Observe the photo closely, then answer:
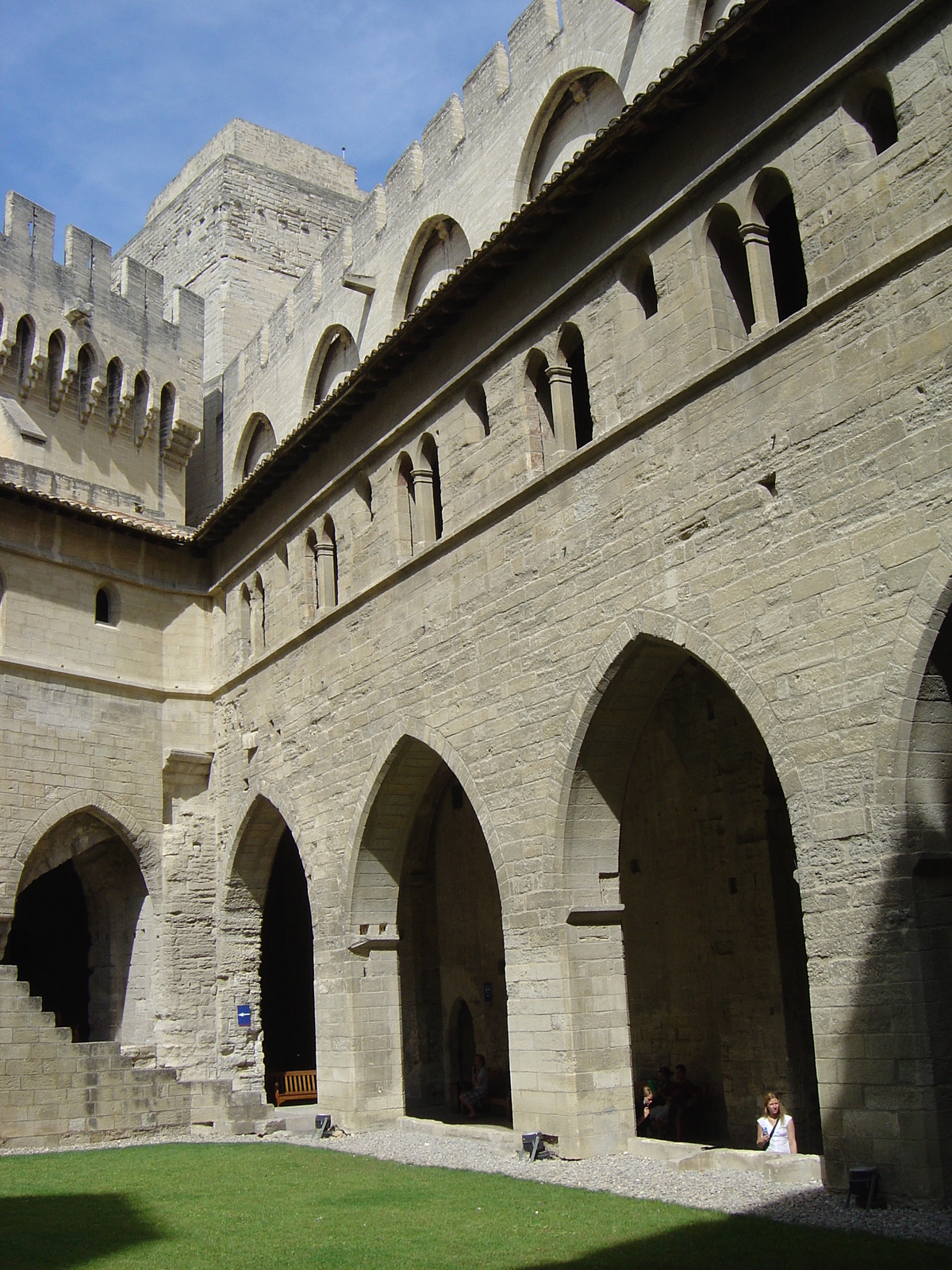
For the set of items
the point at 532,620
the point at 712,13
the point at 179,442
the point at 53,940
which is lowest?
the point at 53,940

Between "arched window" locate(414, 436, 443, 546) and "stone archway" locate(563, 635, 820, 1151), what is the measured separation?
3.25 metres

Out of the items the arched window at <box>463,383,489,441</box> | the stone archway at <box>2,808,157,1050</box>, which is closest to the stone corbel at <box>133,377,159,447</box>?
the stone archway at <box>2,808,157,1050</box>

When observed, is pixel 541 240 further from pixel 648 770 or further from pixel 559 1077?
pixel 559 1077

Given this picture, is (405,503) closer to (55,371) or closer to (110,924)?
(110,924)

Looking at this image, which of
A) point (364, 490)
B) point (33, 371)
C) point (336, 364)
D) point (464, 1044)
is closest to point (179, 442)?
point (33, 371)

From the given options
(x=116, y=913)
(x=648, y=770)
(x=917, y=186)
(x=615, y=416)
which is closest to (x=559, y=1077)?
(x=648, y=770)

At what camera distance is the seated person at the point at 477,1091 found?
1559cm

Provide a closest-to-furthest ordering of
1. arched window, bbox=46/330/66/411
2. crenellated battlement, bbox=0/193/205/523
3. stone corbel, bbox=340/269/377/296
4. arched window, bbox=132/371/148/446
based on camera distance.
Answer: stone corbel, bbox=340/269/377/296
crenellated battlement, bbox=0/193/205/523
arched window, bbox=46/330/66/411
arched window, bbox=132/371/148/446

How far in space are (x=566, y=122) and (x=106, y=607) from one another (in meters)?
9.64

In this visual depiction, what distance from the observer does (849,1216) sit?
7746mm

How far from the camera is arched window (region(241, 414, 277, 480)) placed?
20.8 m

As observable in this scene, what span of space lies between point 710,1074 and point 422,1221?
5817 mm

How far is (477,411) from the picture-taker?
1355 cm

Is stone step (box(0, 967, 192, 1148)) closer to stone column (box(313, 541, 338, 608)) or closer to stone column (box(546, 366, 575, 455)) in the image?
stone column (box(313, 541, 338, 608))
